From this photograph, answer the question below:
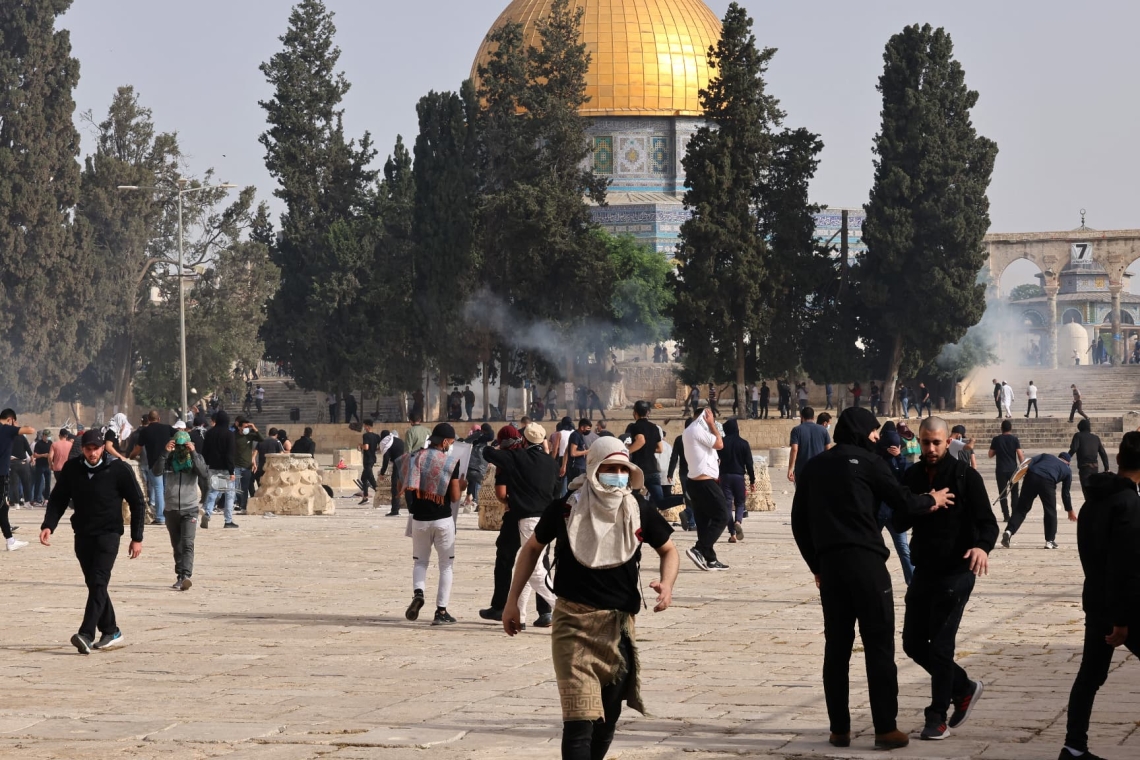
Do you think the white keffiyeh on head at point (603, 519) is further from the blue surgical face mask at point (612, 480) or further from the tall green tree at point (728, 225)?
the tall green tree at point (728, 225)

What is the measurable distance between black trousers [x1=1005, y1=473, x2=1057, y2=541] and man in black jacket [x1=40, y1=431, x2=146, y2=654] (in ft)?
25.3

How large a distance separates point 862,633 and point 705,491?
275 inches

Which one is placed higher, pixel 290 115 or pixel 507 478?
pixel 290 115

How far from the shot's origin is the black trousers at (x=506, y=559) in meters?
9.82

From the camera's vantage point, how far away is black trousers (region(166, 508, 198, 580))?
38.9 ft

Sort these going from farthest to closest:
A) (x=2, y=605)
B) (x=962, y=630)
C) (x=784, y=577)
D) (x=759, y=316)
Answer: (x=759, y=316) → (x=784, y=577) → (x=2, y=605) → (x=962, y=630)

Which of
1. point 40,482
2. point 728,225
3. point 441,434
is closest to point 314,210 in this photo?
point 728,225

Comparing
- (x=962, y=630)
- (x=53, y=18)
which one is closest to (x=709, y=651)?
(x=962, y=630)

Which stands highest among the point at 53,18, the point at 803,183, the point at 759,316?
the point at 53,18

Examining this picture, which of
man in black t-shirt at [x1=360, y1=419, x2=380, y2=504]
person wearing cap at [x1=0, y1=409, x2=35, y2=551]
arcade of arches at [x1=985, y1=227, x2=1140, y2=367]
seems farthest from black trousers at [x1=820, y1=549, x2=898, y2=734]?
arcade of arches at [x1=985, y1=227, x2=1140, y2=367]

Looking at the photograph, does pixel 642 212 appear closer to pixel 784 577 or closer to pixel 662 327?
pixel 662 327

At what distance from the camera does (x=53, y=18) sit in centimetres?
4481

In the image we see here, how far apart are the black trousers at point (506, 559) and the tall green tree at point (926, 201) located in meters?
28.5

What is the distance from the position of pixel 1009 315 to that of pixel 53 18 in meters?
31.8
